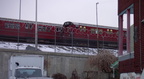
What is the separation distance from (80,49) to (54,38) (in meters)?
4.09

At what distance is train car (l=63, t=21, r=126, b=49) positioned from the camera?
3096 centimetres

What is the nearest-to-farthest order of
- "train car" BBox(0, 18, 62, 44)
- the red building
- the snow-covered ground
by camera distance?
the red building
"train car" BBox(0, 18, 62, 44)
the snow-covered ground

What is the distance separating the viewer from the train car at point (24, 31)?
2814 centimetres

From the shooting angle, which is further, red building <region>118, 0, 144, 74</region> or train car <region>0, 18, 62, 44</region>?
train car <region>0, 18, 62, 44</region>

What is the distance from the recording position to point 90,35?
106 feet

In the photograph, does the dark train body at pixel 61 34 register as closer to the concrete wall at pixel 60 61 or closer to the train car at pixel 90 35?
the train car at pixel 90 35

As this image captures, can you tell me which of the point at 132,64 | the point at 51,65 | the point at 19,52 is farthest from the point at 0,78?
the point at 132,64

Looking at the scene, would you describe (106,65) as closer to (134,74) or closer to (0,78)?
(0,78)

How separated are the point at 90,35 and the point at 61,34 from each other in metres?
3.49

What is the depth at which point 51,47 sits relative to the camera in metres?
30.9

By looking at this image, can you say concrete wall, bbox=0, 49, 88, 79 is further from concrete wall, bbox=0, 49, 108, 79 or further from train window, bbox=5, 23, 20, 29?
train window, bbox=5, 23, 20, 29

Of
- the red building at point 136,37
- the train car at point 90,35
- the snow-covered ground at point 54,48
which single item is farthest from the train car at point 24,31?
the red building at point 136,37

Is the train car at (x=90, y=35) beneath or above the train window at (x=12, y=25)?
beneath

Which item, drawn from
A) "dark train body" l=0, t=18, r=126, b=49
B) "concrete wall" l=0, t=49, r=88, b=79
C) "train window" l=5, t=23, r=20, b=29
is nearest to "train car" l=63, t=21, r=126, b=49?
"dark train body" l=0, t=18, r=126, b=49
